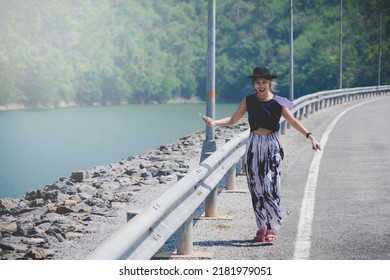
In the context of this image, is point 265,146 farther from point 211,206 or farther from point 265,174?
point 211,206

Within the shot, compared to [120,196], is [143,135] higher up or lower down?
lower down

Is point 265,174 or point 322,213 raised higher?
point 265,174

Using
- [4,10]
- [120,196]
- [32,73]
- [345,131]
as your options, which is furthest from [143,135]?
[4,10]

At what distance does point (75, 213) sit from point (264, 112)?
520 centimetres

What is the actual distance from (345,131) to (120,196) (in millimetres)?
13154

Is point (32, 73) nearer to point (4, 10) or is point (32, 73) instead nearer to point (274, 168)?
point (4, 10)

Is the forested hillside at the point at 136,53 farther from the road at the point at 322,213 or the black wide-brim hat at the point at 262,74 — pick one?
the black wide-brim hat at the point at 262,74

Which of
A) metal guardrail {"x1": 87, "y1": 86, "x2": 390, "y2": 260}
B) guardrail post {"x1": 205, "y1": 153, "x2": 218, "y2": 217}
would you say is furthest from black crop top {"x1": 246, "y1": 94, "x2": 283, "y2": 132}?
guardrail post {"x1": 205, "y1": 153, "x2": 218, "y2": 217}

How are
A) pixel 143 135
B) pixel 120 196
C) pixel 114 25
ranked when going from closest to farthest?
pixel 120 196, pixel 143 135, pixel 114 25

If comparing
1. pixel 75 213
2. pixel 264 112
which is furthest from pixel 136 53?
pixel 264 112

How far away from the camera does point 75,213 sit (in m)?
13.5

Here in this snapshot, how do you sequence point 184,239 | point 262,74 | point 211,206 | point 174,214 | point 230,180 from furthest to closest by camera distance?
1. point 230,180
2. point 211,206
3. point 184,239
4. point 262,74
5. point 174,214

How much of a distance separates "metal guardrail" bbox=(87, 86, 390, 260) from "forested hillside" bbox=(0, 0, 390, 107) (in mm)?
107923

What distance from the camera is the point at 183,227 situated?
29.1 feet
